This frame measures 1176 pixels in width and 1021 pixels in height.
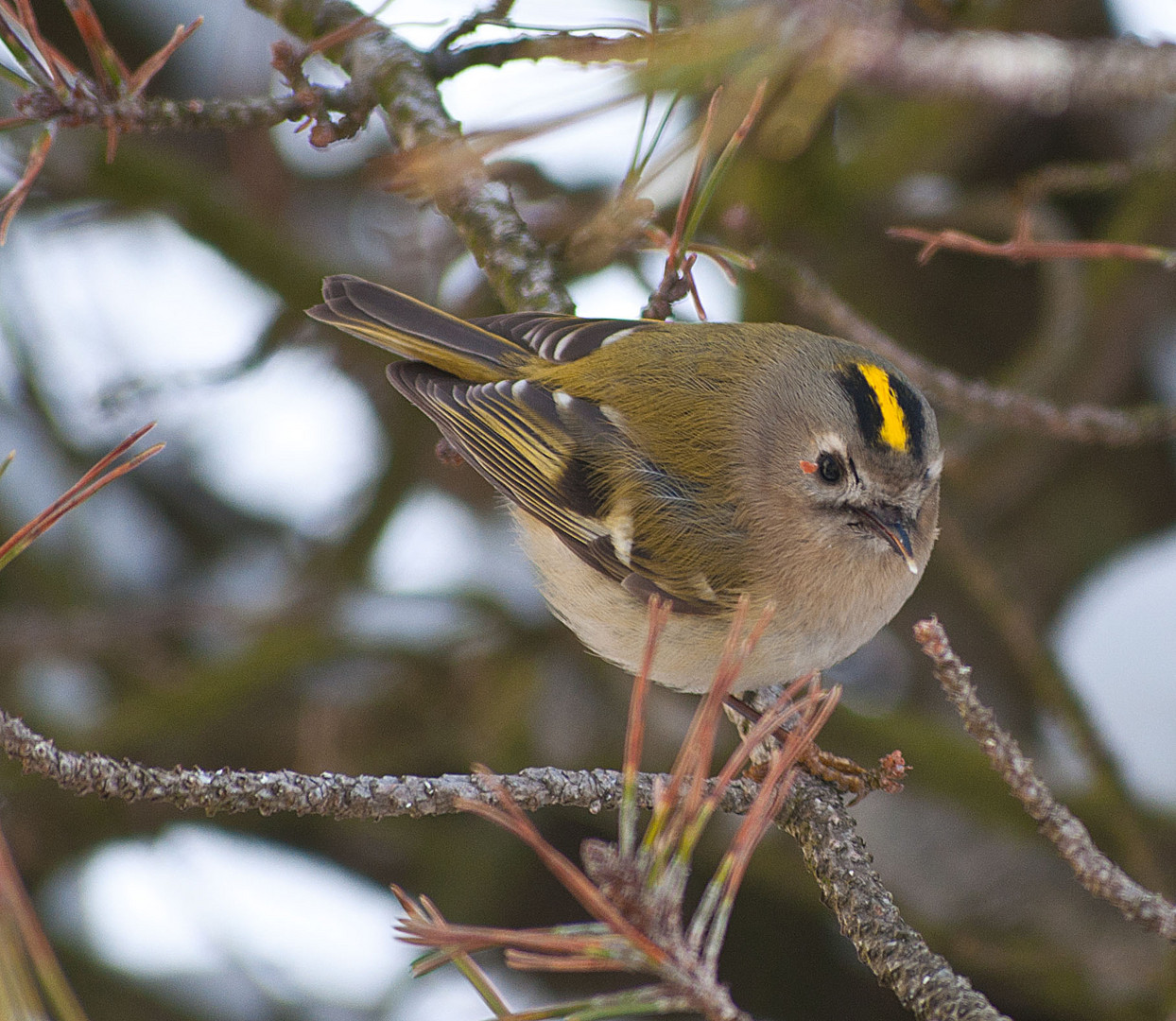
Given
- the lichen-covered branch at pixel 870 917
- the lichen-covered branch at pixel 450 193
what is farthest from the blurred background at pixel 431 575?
the lichen-covered branch at pixel 870 917

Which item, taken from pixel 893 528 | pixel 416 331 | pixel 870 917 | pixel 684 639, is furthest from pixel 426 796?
pixel 416 331

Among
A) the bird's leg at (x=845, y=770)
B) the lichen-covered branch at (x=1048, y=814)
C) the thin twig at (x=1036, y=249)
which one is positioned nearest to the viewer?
Result: the lichen-covered branch at (x=1048, y=814)

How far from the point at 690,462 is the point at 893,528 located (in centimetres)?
31

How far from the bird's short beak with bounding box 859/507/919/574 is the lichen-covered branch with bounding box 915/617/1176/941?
66 centimetres

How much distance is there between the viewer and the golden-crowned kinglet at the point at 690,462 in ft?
5.30

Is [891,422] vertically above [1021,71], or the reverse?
[1021,71]

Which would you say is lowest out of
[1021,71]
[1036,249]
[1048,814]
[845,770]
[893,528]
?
[1048,814]

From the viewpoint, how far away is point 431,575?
9.30 ft

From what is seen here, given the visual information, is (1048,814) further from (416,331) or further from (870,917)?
(416,331)

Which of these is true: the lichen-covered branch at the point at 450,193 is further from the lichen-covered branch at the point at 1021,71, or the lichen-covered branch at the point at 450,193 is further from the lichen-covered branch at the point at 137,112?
the lichen-covered branch at the point at 1021,71

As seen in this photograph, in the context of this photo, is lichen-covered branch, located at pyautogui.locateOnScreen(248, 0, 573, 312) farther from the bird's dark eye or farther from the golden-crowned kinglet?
the bird's dark eye

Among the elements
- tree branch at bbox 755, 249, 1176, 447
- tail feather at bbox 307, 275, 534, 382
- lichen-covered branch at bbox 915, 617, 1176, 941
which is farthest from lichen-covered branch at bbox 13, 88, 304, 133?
lichen-covered branch at bbox 915, 617, 1176, 941

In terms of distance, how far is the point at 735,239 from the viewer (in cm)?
189

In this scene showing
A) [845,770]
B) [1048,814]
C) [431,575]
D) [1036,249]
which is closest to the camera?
[1048,814]
